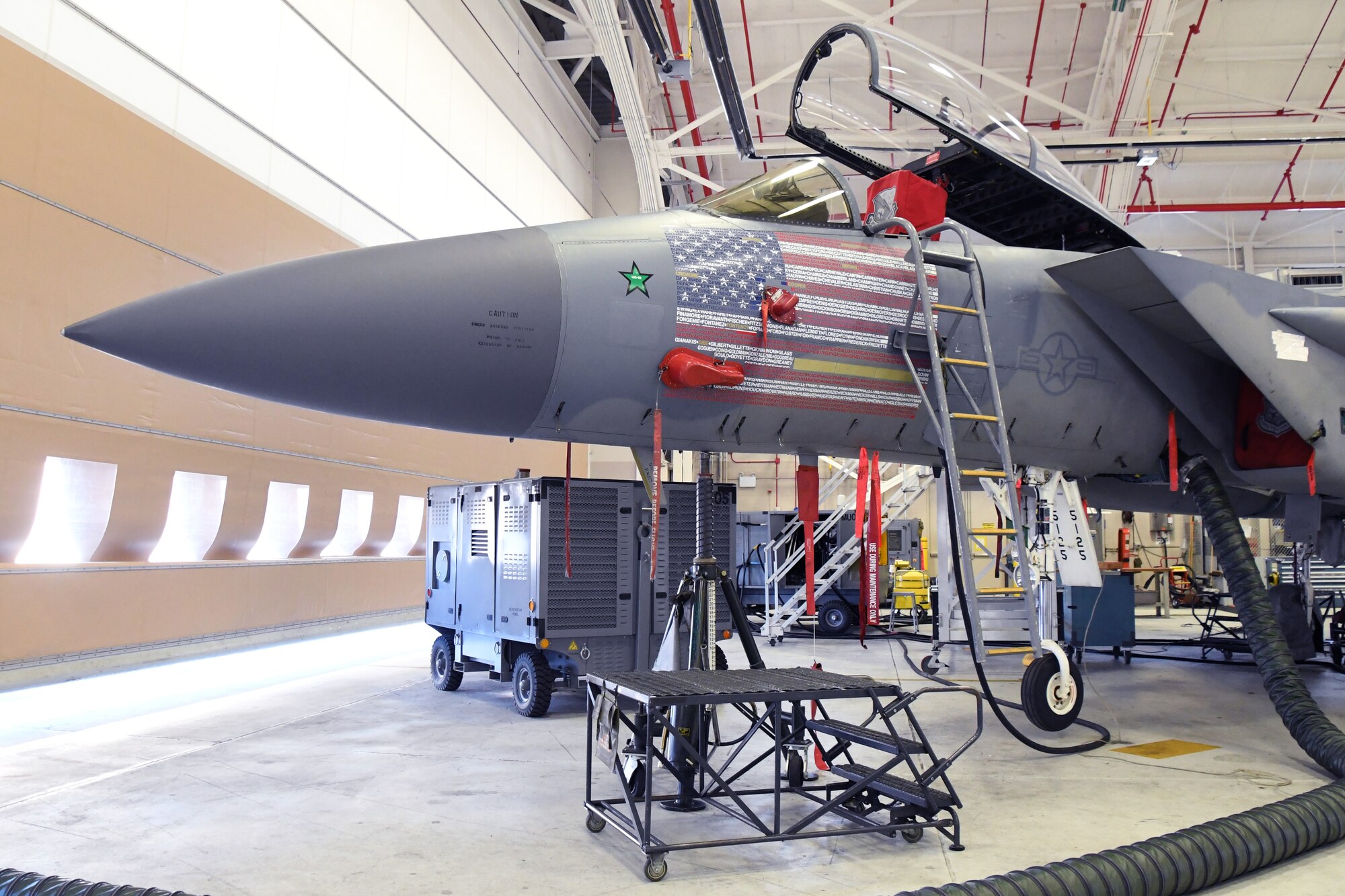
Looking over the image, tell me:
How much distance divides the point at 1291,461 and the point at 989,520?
19774 mm

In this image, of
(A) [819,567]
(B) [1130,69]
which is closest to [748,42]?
(B) [1130,69]

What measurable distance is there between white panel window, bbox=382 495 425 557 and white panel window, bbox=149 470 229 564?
11.1ft

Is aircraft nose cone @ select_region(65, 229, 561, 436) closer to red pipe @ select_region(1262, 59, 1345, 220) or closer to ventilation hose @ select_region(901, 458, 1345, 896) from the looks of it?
ventilation hose @ select_region(901, 458, 1345, 896)

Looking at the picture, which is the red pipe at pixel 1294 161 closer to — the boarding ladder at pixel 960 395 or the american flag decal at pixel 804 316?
the boarding ladder at pixel 960 395

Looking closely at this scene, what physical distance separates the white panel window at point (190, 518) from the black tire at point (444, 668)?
226 cm

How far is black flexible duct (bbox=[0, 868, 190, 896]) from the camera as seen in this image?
2.44m

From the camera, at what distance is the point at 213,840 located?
328 cm

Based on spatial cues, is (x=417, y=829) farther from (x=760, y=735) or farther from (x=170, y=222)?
(x=170, y=222)

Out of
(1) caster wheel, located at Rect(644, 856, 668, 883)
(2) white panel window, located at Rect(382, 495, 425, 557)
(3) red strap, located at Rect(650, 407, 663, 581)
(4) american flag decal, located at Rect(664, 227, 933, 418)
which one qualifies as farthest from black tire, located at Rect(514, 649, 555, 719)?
(2) white panel window, located at Rect(382, 495, 425, 557)

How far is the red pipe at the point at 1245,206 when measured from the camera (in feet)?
54.9

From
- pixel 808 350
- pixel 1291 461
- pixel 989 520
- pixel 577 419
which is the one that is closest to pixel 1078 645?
pixel 1291 461

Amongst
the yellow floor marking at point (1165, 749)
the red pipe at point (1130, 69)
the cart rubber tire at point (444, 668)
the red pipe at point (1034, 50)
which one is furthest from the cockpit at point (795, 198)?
the red pipe at point (1034, 50)

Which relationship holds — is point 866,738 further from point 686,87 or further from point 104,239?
point 686,87

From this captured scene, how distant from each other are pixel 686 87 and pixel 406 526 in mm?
8003
